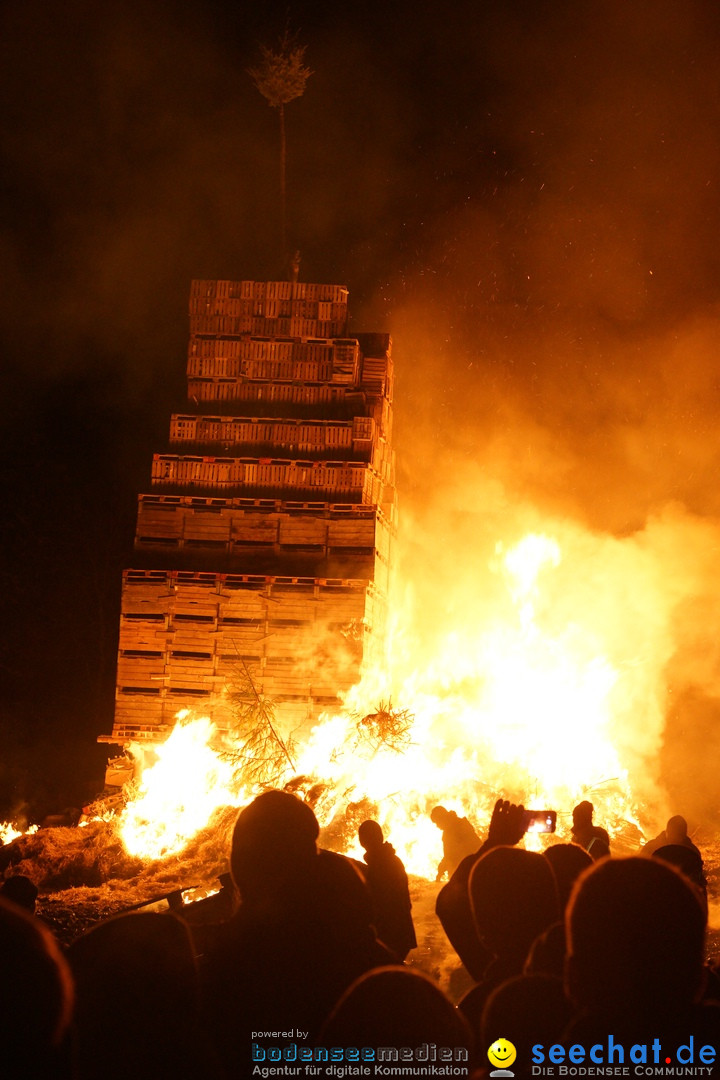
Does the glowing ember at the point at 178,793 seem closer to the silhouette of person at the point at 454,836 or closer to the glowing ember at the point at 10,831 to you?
the glowing ember at the point at 10,831

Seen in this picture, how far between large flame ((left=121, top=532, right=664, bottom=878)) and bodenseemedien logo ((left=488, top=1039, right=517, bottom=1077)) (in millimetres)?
8139

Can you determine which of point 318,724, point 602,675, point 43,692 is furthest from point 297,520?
point 43,692

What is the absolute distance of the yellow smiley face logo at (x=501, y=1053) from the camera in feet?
5.90

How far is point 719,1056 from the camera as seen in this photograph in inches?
71.6

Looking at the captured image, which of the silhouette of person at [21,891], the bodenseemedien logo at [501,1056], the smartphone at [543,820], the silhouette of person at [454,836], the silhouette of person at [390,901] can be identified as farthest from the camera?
the silhouette of person at [454,836]

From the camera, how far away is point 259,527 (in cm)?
1188

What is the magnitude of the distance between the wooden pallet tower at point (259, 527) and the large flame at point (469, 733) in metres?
0.69

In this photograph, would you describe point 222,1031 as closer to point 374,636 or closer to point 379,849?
point 379,849

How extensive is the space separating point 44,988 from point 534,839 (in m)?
9.67

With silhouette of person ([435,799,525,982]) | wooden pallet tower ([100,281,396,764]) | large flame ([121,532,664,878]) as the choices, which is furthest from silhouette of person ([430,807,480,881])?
silhouette of person ([435,799,525,982])

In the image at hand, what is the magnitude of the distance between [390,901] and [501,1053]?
8.33 ft

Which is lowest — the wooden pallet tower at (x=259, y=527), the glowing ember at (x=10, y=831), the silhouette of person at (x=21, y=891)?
the glowing ember at (x=10, y=831)

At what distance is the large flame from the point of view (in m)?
10.6

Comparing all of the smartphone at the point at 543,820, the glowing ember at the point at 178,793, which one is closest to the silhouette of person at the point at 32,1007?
the smartphone at the point at 543,820
